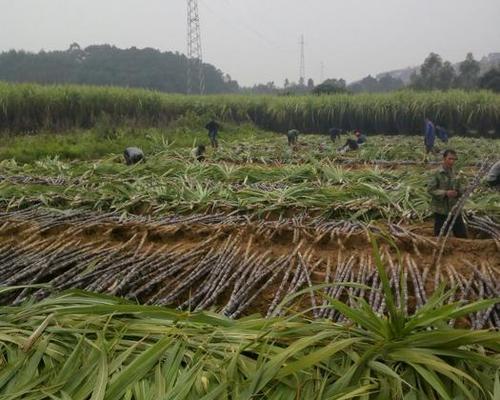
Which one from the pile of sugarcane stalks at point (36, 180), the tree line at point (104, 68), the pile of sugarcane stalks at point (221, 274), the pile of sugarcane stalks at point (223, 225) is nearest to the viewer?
the pile of sugarcane stalks at point (221, 274)

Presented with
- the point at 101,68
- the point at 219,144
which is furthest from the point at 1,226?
the point at 101,68

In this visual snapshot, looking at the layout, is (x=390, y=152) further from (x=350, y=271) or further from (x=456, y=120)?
(x=456, y=120)

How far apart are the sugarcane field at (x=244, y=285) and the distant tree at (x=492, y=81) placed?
71.9 feet

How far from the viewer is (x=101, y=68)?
155ft

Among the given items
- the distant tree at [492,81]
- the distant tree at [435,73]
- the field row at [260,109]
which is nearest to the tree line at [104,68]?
the field row at [260,109]

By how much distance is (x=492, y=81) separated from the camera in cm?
2711

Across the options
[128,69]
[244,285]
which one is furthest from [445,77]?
[244,285]

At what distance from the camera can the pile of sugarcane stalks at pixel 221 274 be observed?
3.00 m

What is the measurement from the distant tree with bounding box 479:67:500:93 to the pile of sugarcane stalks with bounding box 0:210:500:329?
27.3m

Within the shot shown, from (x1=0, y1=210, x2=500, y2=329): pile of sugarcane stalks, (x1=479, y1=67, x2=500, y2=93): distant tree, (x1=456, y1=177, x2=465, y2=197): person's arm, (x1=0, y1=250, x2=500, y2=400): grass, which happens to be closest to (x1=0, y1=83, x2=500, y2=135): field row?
→ (x1=479, y1=67, x2=500, y2=93): distant tree

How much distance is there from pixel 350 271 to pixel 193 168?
447cm

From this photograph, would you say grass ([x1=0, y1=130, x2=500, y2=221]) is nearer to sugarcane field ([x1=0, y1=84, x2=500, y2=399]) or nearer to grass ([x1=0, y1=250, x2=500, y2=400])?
sugarcane field ([x1=0, y1=84, x2=500, y2=399])

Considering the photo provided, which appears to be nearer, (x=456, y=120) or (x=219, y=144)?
(x=219, y=144)

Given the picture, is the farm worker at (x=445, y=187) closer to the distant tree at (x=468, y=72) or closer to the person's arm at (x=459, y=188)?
the person's arm at (x=459, y=188)
